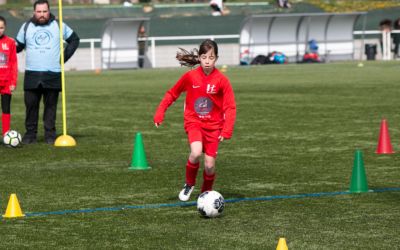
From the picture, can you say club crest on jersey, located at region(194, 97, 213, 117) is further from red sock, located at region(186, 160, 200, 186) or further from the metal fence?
the metal fence

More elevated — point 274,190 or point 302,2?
point 302,2

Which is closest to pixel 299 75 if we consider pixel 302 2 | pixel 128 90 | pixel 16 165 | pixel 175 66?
pixel 128 90

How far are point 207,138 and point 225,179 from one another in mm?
1916

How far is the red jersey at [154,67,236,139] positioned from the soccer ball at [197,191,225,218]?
1110 mm

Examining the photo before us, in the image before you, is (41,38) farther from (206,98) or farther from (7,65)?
(206,98)

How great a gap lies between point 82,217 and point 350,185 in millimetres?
3061

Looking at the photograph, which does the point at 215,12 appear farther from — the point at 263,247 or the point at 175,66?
the point at 263,247

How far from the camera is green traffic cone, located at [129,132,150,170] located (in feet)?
45.7

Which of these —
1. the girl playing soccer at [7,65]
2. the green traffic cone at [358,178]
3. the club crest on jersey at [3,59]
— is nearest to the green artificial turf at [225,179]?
the green traffic cone at [358,178]

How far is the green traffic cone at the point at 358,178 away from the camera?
1152 centimetres

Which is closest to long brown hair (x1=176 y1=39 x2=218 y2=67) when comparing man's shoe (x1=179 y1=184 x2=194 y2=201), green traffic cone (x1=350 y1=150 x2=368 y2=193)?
man's shoe (x1=179 y1=184 x2=194 y2=201)

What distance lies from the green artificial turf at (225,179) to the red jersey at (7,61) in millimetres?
1187

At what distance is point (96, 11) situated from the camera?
164 feet

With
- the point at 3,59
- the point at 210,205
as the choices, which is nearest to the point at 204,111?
the point at 210,205
